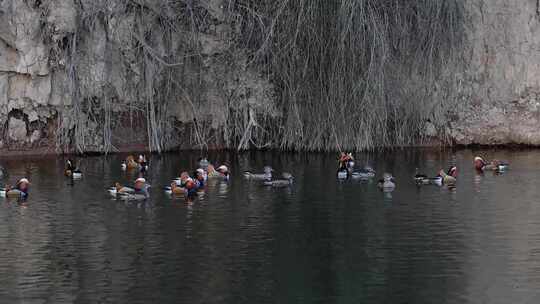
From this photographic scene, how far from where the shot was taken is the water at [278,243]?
1591 centimetres

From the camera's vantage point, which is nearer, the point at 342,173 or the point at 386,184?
the point at 386,184

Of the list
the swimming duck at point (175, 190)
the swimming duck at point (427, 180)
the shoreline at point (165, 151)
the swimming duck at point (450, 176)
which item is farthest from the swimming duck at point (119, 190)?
the shoreline at point (165, 151)

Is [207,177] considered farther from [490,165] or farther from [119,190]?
[490,165]

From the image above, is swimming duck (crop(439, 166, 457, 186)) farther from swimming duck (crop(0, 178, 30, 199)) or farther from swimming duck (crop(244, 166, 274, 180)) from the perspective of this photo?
swimming duck (crop(0, 178, 30, 199))

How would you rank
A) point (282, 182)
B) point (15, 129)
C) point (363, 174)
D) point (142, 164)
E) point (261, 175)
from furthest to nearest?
point (15, 129), point (142, 164), point (261, 175), point (363, 174), point (282, 182)

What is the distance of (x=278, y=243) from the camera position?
61.4 feet

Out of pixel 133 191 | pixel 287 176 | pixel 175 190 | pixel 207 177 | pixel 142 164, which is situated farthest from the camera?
pixel 142 164

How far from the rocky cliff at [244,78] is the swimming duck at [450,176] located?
4.45 metres

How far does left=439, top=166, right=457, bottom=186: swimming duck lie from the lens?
25.4m

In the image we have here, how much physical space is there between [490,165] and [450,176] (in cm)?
201

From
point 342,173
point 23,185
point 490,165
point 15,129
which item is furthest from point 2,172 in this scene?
point 490,165

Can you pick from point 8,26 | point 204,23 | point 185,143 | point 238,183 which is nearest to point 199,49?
point 204,23

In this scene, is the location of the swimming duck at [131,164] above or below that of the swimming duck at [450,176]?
above

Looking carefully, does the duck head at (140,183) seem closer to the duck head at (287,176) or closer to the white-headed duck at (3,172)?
the duck head at (287,176)
